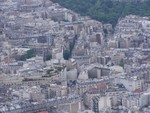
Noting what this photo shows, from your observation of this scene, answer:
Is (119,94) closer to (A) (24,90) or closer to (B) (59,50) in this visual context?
(A) (24,90)

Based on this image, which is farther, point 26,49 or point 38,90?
point 26,49

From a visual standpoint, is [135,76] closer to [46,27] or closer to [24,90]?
[24,90]

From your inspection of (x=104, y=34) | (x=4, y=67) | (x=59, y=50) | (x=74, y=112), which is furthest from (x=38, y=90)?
(x=104, y=34)

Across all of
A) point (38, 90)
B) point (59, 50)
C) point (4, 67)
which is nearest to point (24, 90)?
point (38, 90)

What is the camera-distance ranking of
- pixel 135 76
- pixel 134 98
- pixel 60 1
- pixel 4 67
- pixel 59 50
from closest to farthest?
pixel 134 98 < pixel 135 76 < pixel 4 67 < pixel 59 50 < pixel 60 1

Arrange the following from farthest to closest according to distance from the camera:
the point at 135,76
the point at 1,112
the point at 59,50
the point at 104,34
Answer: the point at 104,34, the point at 59,50, the point at 135,76, the point at 1,112

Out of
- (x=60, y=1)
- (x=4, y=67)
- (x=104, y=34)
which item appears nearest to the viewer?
(x=4, y=67)
